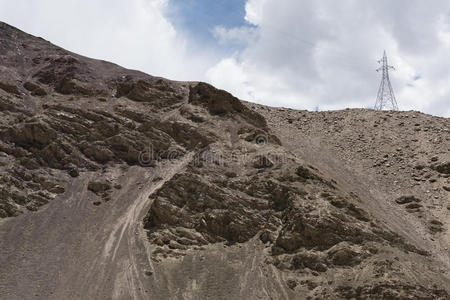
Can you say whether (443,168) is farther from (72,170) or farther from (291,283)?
(72,170)

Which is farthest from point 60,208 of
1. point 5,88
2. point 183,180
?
point 5,88

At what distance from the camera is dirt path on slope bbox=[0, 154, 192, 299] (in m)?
20.3

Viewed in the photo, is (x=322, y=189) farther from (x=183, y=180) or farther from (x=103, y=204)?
(x=103, y=204)

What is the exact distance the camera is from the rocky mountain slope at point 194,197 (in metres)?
21.0

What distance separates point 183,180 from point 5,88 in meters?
16.4

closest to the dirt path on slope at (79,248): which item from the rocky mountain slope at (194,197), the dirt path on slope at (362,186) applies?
the rocky mountain slope at (194,197)

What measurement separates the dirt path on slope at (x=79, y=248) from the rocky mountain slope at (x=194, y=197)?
8cm

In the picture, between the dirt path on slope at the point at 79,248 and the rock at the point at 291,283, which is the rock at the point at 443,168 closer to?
the rock at the point at 291,283

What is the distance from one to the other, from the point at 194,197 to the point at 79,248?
692 cm

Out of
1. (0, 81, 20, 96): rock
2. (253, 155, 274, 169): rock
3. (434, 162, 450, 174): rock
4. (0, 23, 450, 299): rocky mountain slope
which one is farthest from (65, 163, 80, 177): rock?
(434, 162, 450, 174): rock

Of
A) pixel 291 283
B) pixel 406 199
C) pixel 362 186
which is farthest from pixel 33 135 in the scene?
pixel 406 199

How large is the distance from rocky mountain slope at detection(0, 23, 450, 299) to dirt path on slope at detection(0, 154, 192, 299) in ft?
0.27

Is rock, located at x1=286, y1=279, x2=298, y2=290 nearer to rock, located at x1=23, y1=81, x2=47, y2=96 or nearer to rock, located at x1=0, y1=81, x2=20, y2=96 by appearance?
rock, located at x1=23, y1=81, x2=47, y2=96

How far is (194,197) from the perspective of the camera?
25.9 meters
